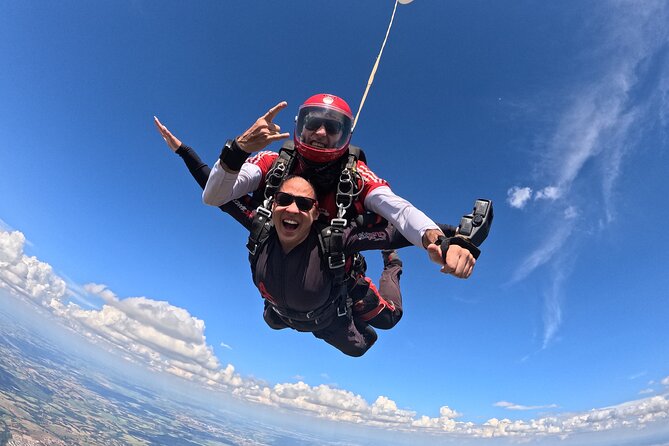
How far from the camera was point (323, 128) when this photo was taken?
3154 mm

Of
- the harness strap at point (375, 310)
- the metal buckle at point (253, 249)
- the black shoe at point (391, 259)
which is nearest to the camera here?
the metal buckle at point (253, 249)

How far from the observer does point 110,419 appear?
5207 inches

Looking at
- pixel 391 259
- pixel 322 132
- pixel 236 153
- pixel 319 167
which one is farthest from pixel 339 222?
pixel 391 259

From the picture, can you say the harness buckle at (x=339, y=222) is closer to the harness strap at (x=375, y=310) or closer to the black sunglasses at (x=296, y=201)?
the black sunglasses at (x=296, y=201)

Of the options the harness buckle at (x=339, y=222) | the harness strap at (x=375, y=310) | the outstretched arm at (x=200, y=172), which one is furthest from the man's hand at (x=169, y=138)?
the harness strap at (x=375, y=310)

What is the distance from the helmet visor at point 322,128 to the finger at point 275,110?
77cm

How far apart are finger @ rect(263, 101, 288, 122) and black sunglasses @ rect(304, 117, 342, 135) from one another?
0.86 metres

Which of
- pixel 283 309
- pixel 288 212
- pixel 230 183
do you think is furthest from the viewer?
pixel 283 309

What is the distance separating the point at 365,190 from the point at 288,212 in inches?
30.7

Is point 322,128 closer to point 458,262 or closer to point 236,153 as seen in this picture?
point 236,153

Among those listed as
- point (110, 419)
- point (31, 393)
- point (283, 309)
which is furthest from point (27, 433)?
point (283, 309)

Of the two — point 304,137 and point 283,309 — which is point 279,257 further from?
point 304,137

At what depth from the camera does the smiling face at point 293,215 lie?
287cm

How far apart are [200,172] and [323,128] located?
1257mm
